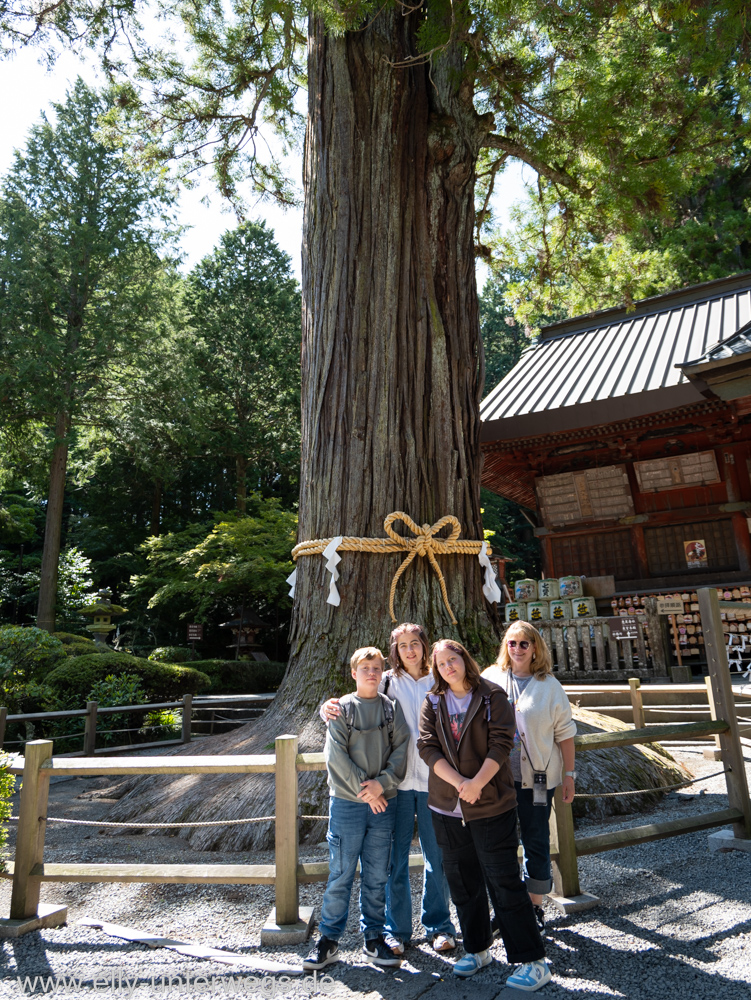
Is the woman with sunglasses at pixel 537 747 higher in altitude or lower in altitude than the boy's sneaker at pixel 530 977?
higher

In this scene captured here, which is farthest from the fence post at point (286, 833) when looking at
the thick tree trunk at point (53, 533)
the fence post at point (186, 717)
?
the thick tree trunk at point (53, 533)

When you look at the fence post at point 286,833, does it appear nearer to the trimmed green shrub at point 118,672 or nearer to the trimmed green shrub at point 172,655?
the trimmed green shrub at point 118,672

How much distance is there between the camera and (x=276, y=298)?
23.6m

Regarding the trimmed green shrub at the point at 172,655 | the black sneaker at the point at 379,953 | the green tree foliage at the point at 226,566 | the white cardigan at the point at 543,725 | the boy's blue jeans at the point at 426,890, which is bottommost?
the black sneaker at the point at 379,953

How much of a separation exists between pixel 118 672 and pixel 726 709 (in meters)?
8.19

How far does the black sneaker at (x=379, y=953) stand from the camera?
2.30 meters

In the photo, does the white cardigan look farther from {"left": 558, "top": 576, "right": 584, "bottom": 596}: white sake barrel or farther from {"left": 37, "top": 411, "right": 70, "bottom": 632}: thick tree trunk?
{"left": 37, "top": 411, "right": 70, "bottom": 632}: thick tree trunk

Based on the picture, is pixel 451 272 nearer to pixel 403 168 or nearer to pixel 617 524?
pixel 403 168

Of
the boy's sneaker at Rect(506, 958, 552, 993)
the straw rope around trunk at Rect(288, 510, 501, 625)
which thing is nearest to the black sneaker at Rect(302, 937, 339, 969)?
the boy's sneaker at Rect(506, 958, 552, 993)

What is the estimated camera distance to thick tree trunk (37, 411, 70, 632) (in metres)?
15.2

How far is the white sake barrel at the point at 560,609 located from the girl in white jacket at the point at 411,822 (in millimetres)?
7559

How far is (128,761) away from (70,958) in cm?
74

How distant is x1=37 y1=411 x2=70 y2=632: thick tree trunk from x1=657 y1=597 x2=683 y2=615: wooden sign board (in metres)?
12.9

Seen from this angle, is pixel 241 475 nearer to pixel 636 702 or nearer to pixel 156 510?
pixel 156 510
